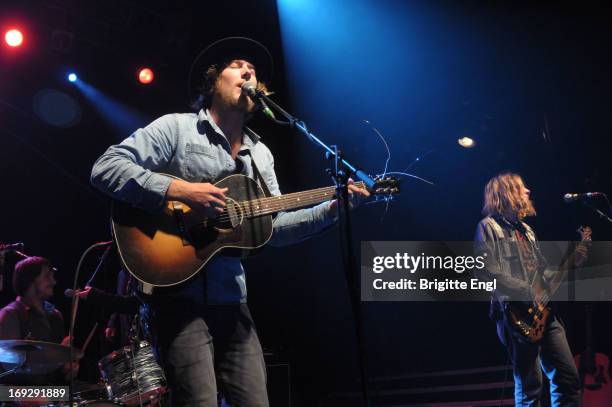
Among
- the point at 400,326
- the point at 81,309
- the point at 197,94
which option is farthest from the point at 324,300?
the point at 197,94

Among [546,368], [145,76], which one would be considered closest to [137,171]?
[546,368]

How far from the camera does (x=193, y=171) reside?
289cm

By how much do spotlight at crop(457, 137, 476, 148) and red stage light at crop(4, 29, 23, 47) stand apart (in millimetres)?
5291

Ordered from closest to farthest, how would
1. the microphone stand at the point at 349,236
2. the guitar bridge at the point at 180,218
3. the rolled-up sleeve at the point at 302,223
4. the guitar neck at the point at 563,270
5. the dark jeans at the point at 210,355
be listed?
the microphone stand at the point at 349,236 → the dark jeans at the point at 210,355 → the guitar bridge at the point at 180,218 → the rolled-up sleeve at the point at 302,223 → the guitar neck at the point at 563,270

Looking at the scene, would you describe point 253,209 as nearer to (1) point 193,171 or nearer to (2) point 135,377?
(1) point 193,171

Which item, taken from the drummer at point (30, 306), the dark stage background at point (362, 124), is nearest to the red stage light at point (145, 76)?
the dark stage background at point (362, 124)

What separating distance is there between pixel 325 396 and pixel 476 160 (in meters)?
3.47

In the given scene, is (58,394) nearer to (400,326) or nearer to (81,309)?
(81,309)

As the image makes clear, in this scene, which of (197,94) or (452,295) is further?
(452,295)

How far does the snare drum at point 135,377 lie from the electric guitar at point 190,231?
2603 mm

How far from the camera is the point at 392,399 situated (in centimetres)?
723

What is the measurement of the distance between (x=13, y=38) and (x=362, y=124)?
4148 mm

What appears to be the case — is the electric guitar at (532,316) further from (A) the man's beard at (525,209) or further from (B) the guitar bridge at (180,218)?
(B) the guitar bridge at (180,218)

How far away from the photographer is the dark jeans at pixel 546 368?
5.19 metres
